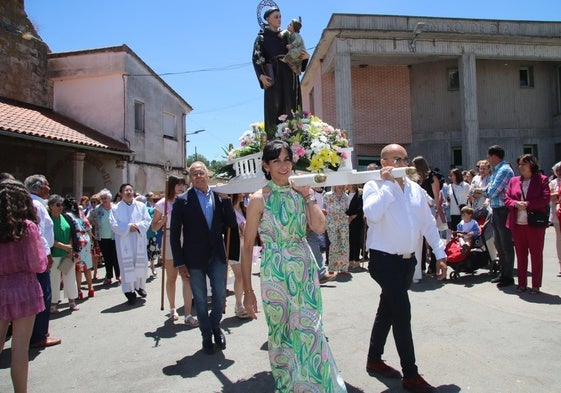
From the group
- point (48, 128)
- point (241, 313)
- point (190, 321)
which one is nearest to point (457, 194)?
point (241, 313)

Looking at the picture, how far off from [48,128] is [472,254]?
15.4 meters

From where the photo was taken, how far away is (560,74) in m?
23.0

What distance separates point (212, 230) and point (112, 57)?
61.2 ft

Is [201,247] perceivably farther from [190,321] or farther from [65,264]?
[65,264]

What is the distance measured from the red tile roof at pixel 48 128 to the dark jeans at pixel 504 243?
13.4 m

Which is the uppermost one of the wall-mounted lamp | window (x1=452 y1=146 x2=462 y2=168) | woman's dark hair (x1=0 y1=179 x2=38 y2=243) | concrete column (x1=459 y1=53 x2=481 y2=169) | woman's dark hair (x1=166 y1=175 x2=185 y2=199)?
the wall-mounted lamp

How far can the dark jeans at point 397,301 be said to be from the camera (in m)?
3.82

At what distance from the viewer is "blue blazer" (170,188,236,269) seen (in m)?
5.35

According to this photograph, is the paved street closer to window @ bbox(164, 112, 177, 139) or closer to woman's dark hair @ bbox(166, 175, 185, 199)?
woman's dark hair @ bbox(166, 175, 185, 199)

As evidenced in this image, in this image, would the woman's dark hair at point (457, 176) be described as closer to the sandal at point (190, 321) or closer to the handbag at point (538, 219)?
the handbag at point (538, 219)

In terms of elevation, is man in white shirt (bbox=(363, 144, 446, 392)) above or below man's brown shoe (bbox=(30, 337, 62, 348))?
above

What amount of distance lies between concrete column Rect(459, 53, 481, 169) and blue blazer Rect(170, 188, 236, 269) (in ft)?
56.9

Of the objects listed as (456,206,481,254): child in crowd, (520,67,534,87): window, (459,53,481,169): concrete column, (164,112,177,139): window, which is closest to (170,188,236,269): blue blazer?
(456,206,481,254): child in crowd

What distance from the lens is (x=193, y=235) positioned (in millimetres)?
5363
